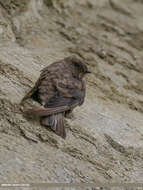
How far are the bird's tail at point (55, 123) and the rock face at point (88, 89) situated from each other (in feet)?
0.27

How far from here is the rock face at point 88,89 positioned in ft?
19.7

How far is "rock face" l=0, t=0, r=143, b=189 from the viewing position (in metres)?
6.01

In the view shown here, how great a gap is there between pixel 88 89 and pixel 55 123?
7.63ft

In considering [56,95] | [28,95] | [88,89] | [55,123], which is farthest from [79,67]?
[55,123]

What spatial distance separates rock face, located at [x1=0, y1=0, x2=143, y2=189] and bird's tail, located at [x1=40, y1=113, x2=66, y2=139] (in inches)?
3.2

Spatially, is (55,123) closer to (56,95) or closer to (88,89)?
(56,95)

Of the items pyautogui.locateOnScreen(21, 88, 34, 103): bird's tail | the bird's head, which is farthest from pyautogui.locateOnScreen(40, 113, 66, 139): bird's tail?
the bird's head

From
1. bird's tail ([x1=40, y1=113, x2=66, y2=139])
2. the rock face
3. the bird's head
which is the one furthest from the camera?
the bird's head

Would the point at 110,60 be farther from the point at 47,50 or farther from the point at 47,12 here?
the point at 47,12

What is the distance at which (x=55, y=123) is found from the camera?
643 cm

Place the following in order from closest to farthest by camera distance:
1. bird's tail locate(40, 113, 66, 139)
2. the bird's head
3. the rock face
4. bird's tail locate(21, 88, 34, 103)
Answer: the rock face
bird's tail locate(40, 113, 66, 139)
bird's tail locate(21, 88, 34, 103)
the bird's head

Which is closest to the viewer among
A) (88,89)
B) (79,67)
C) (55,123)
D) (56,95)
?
(55,123)

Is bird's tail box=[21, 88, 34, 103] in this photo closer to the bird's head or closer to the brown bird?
the brown bird

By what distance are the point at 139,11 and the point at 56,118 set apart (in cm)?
708
